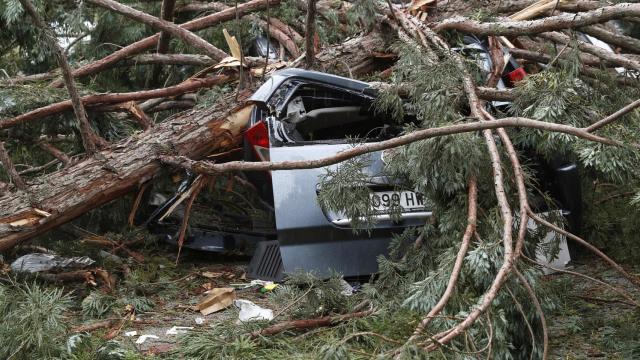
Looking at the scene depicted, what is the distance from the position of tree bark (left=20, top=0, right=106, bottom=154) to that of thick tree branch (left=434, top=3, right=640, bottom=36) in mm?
2459

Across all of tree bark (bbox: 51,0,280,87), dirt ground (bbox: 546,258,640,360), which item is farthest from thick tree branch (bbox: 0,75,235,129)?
dirt ground (bbox: 546,258,640,360)

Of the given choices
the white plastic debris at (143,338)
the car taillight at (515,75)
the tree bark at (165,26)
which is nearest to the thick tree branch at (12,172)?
the white plastic debris at (143,338)

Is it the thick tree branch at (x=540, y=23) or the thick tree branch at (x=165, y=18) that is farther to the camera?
the thick tree branch at (x=165, y=18)

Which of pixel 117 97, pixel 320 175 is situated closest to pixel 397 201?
pixel 320 175

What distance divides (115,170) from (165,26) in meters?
1.58

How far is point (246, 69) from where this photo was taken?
5.79 meters

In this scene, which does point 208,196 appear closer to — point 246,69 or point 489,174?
point 246,69

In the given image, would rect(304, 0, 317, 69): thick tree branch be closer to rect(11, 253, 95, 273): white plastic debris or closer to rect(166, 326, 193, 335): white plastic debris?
rect(11, 253, 95, 273): white plastic debris

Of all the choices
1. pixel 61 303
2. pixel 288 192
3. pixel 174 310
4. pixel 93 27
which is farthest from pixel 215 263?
pixel 93 27

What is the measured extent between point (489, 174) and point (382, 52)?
2142 mm

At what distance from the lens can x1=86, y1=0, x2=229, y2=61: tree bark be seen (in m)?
6.14

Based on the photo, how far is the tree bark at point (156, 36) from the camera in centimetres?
639

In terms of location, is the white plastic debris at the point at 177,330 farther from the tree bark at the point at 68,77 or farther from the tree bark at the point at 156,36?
the tree bark at the point at 156,36

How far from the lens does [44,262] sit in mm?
5113
